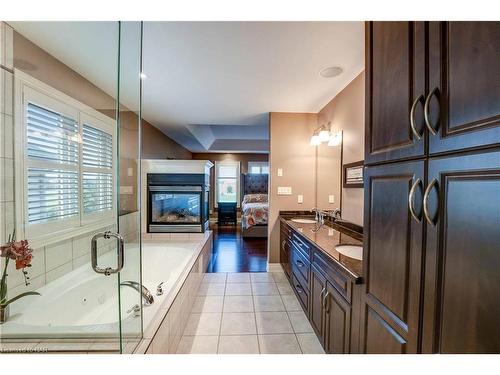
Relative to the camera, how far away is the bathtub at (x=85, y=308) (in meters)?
1.33

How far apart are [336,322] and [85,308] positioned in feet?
6.49

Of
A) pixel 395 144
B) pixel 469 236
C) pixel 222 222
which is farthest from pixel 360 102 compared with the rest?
pixel 222 222

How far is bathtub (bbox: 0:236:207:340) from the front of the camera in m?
1.33

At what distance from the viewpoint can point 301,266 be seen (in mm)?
2256

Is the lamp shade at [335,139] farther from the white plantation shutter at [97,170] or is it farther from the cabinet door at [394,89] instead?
the white plantation shutter at [97,170]

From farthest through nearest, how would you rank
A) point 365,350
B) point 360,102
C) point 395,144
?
point 360,102, point 365,350, point 395,144

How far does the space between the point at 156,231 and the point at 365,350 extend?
3.29 m

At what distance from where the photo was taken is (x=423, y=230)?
0.70 metres

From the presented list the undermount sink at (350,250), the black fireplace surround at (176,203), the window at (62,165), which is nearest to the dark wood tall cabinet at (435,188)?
the undermount sink at (350,250)

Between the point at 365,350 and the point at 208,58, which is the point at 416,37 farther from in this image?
the point at 208,58

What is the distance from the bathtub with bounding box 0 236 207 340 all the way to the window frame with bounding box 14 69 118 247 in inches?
15.1

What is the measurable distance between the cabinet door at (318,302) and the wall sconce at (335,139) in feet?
5.39

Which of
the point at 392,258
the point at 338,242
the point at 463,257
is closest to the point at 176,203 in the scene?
the point at 338,242
